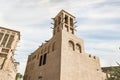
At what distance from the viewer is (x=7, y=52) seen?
71.4 feet

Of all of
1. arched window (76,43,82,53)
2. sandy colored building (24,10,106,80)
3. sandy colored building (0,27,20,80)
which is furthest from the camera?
arched window (76,43,82,53)

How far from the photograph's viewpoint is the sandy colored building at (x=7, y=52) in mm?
19612

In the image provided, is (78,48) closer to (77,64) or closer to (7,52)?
(77,64)

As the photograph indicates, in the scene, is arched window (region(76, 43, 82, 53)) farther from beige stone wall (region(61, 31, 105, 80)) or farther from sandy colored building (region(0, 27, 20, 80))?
sandy colored building (region(0, 27, 20, 80))

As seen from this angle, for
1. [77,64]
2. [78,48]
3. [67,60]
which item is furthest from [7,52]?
[78,48]

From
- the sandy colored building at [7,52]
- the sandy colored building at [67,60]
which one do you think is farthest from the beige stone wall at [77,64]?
the sandy colored building at [7,52]

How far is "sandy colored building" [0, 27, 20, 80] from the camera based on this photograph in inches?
772

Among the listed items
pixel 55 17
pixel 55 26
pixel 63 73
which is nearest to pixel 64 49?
pixel 63 73

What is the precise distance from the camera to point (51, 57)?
23.0m

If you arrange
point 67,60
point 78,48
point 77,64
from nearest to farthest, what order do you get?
point 67,60, point 77,64, point 78,48

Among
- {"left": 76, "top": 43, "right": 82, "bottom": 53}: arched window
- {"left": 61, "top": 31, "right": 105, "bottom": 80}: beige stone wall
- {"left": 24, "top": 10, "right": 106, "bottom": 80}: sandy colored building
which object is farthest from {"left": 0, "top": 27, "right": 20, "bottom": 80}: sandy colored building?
{"left": 76, "top": 43, "right": 82, "bottom": 53}: arched window

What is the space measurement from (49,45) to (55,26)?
657 cm

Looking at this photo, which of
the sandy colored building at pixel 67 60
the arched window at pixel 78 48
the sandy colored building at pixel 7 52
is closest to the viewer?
the sandy colored building at pixel 7 52

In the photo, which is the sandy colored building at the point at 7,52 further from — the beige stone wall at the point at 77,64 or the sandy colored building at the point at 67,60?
the beige stone wall at the point at 77,64
